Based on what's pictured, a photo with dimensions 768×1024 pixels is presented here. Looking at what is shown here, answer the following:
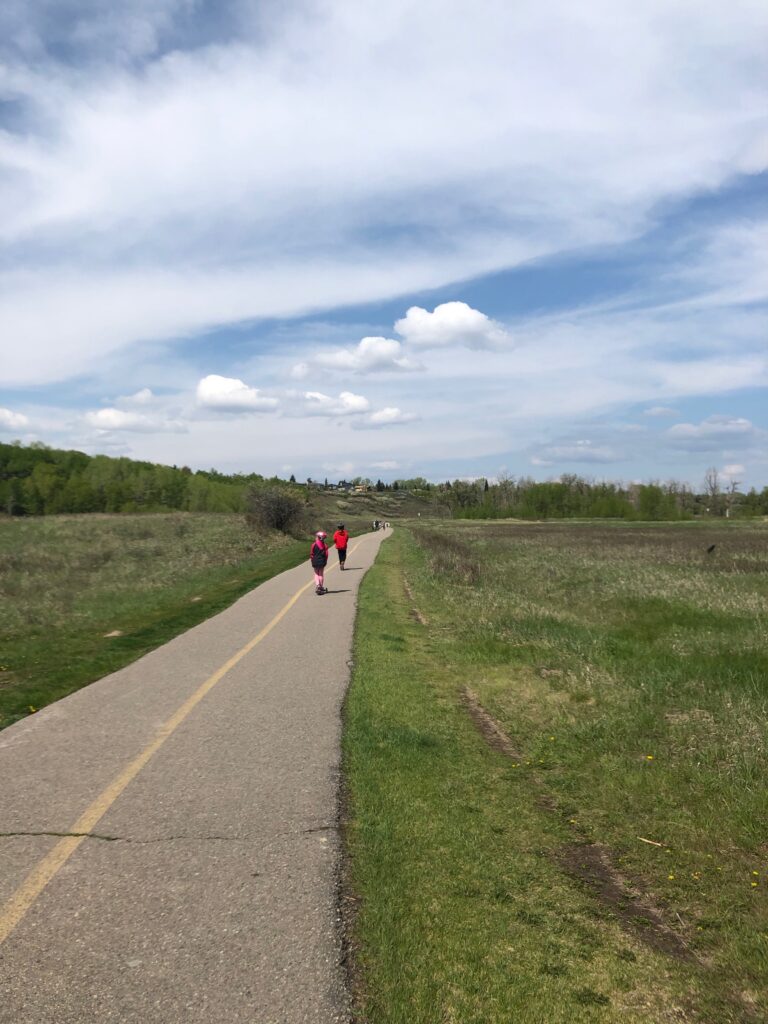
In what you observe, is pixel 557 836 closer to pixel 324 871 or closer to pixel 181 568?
pixel 324 871

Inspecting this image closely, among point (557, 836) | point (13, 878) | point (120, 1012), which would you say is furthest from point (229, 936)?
point (557, 836)

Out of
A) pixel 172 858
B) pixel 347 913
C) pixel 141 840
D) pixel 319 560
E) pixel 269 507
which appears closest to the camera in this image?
pixel 347 913

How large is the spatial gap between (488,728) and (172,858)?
4535mm

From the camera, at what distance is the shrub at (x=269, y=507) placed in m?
51.4

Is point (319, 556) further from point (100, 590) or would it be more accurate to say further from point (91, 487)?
point (91, 487)

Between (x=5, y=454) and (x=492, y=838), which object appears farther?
(x=5, y=454)

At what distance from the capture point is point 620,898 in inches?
175

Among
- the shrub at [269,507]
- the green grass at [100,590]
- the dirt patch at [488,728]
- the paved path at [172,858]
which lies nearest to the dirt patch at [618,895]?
the dirt patch at [488,728]

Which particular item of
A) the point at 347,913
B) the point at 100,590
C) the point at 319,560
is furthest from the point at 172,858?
the point at 100,590

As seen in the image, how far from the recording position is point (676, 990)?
11.5ft

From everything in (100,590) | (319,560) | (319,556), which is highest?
(319,556)

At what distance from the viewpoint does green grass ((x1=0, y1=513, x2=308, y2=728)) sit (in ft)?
36.5

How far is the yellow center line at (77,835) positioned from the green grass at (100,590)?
2.07 meters

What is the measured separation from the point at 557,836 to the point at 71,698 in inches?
260
